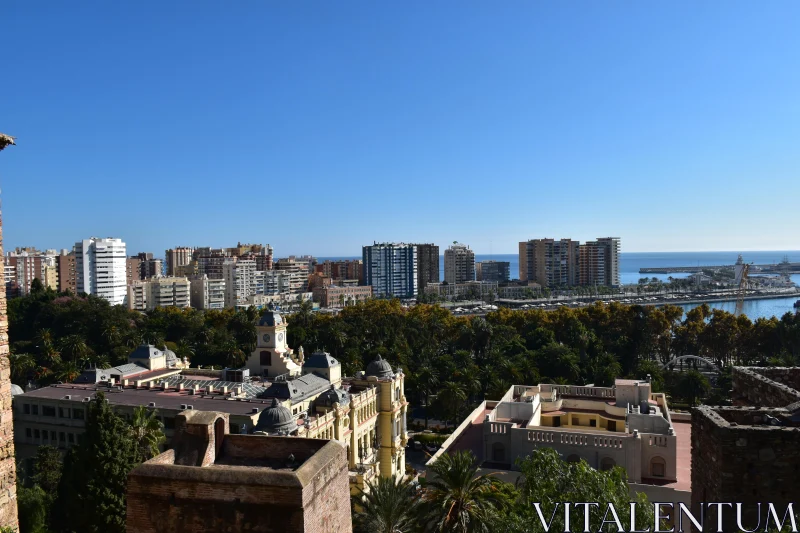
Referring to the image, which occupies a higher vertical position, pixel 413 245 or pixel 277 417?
pixel 413 245

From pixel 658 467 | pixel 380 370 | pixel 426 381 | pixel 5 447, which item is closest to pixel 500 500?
pixel 658 467

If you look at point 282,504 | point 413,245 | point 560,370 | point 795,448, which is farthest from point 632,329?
point 413,245

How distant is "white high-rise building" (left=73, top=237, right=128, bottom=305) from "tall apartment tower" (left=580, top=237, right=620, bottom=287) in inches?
4878

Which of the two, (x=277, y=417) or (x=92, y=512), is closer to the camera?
(x=92, y=512)

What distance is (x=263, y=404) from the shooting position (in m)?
32.3

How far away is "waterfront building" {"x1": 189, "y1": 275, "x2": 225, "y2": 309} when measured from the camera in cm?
13100

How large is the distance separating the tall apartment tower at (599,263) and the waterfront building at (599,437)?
15684 centimetres

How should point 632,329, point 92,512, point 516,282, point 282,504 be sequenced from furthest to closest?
point 516,282, point 632,329, point 92,512, point 282,504

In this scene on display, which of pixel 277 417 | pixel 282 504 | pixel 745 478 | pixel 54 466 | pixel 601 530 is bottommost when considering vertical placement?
pixel 54 466

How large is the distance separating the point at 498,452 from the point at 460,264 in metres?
171

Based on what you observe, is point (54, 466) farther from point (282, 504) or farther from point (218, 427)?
point (282, 504)

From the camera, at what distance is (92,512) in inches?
870

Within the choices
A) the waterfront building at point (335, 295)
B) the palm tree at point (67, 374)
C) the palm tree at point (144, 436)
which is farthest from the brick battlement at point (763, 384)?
the waterfront building at point (335, 295)

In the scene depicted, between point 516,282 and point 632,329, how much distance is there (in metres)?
124
